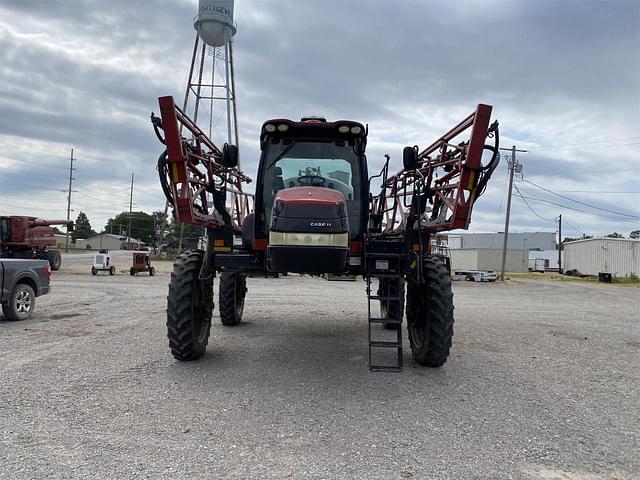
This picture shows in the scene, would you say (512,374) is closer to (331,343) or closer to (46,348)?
(331,343)

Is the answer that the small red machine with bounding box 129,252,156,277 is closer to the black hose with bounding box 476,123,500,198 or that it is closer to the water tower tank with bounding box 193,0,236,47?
the water tower tank with bounding box 193,0,236,47

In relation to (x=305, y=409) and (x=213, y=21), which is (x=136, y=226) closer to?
(x=213, y=21)

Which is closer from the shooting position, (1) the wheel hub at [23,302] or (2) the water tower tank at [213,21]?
(1) the wheel hub at [23,302]

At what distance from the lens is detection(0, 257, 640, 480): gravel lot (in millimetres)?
3539

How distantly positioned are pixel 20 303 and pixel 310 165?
6959mm

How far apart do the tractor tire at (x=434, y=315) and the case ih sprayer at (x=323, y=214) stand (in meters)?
0.01

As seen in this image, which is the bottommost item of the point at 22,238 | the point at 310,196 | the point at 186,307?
the point at 186,307

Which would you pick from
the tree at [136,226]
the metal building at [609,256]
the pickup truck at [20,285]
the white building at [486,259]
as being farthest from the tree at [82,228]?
the pickup truck at [20,285]

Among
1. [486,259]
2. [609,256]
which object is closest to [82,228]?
[486,259]

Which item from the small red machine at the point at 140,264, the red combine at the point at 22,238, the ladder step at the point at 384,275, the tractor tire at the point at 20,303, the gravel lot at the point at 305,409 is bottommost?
the gravel lot at the point at 305,409

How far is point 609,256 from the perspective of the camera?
1585 inches

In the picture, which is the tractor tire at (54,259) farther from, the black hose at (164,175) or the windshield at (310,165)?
the windshield at (310,165)

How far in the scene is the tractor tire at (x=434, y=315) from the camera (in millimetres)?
6020

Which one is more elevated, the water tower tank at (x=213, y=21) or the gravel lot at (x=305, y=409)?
the water tower tank at (x=213, y=21)
